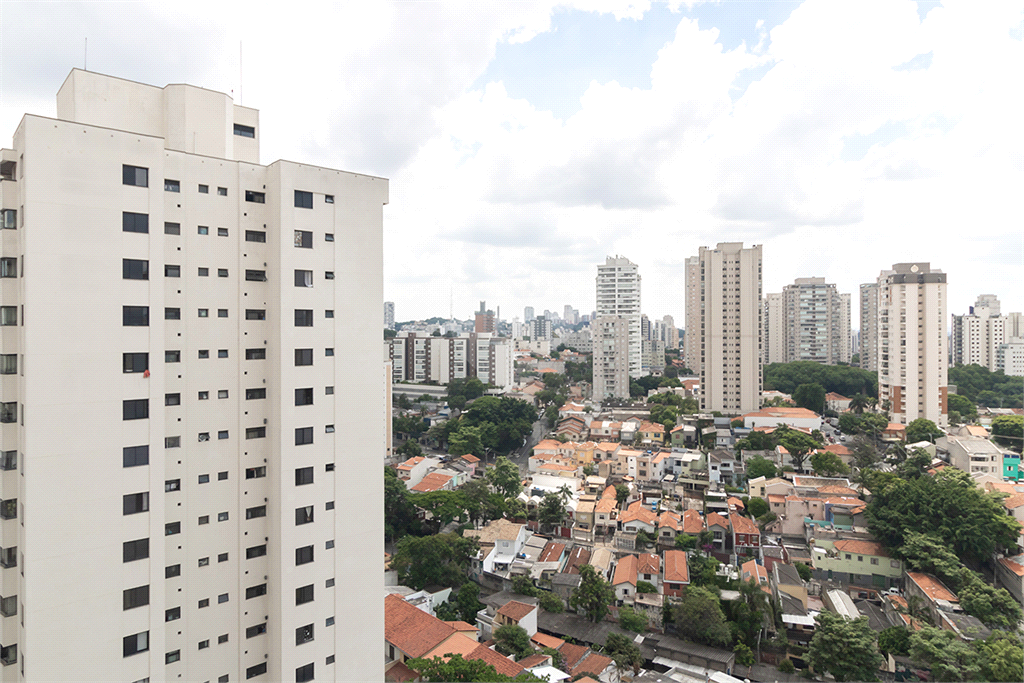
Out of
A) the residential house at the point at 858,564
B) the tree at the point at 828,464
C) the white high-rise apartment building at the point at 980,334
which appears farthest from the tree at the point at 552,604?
the white high-rise apartment building at the point at 980,334

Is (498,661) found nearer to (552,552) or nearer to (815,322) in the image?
(552,552)

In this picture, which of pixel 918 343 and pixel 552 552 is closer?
pixel 552 552

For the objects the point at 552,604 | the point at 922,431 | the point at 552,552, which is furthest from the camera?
the point at 922,431

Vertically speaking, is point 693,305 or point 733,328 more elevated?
point 693,305

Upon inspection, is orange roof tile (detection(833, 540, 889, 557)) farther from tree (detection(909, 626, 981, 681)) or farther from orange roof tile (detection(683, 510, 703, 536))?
tree (detection(909, 626, 981, 681))

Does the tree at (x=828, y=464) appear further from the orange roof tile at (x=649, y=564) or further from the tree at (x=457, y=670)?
the tree at (x=457, y=670)

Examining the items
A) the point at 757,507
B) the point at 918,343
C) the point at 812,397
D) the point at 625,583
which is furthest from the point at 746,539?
the point at 812,397

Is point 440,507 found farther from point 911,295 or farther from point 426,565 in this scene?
point 911,295

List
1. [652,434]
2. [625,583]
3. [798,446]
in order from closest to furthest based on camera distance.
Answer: [625,583]
[798,446]
[652,434]

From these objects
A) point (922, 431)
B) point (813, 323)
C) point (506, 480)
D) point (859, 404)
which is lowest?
point (506, 480)
